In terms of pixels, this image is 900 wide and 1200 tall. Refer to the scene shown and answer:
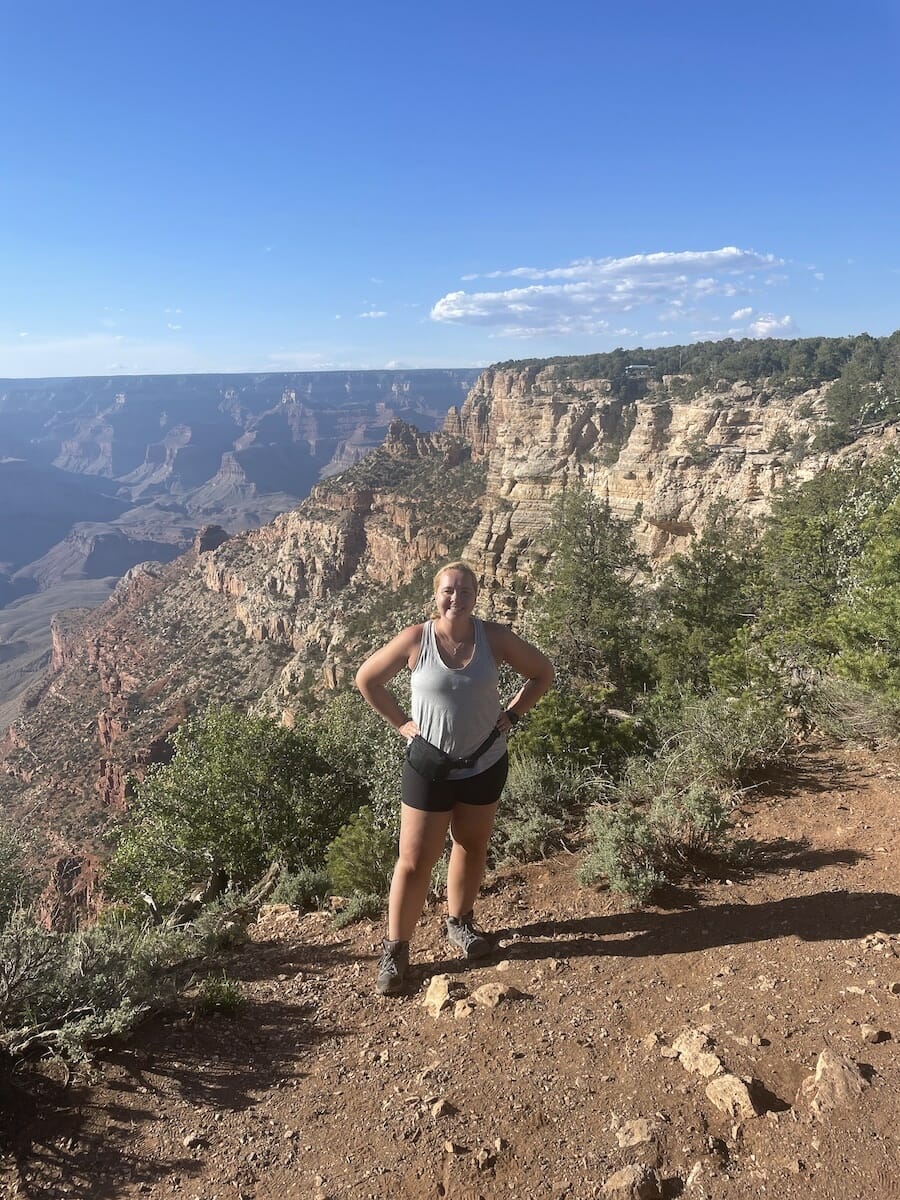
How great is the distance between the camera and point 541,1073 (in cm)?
287

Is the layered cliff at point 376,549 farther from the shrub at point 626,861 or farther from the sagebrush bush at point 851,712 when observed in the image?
the shrub at point 626,861

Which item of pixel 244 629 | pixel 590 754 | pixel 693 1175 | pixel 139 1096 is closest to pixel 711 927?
pixel 693 1175

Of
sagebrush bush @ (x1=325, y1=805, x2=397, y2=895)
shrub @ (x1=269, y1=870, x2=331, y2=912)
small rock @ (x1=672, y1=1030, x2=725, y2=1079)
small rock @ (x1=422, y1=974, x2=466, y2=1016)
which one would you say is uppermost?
small rock @ (x1=672, y1=1030, x2=725, y2=1079)

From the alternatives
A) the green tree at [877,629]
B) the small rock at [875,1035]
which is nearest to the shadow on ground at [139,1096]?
the small rock at [875,1035]

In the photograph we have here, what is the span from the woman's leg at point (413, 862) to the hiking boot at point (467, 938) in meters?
0.33

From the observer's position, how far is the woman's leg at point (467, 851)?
11.8 ft

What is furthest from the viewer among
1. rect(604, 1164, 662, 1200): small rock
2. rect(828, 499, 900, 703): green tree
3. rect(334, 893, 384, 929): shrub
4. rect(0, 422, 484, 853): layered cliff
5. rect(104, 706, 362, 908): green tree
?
rect(0, 422, 484, 853): layered cliff

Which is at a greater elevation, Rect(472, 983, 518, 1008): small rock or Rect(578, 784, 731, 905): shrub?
Rect(578, 784, 731, 905): shrub

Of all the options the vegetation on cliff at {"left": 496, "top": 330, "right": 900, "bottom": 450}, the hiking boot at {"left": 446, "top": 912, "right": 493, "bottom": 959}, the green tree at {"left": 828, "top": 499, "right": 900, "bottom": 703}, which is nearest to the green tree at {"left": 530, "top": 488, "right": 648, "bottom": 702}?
the green tree at {"left": 828, "top": 499, "right": 900, "bottom": 703}

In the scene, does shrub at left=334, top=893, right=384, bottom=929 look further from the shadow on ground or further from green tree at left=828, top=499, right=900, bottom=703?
green tree at left=828, top=499, right=900, bottom=703

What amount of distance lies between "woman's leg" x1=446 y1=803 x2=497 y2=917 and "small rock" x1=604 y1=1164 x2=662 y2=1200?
1523 millimetres

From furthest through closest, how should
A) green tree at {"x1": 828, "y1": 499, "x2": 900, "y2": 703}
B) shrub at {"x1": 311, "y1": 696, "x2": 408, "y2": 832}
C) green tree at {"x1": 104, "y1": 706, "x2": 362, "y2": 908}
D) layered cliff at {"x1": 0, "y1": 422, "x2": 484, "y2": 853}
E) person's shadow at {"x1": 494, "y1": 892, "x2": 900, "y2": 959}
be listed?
layered cliff at {"x1": 0, "y1": 422, "x2": 484, "y2": 853} < green tree at {"x1": 104, "y1": 706, "x2": 362, "y2": 908} < shrub at {"x1": 311, "y1": 696, "x2": 408, "y2": 832} < green tree at {"x1": 828, "y1": 499, "x2": 900, "y2": 703} < person's shadow at {"x1": 494, "y1": 892, "x2": 900, "y2": 959}

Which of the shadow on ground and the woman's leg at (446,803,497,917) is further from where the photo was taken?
the woman's leg at (446,803,497,917)

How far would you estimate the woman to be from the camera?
3340 millimetres
